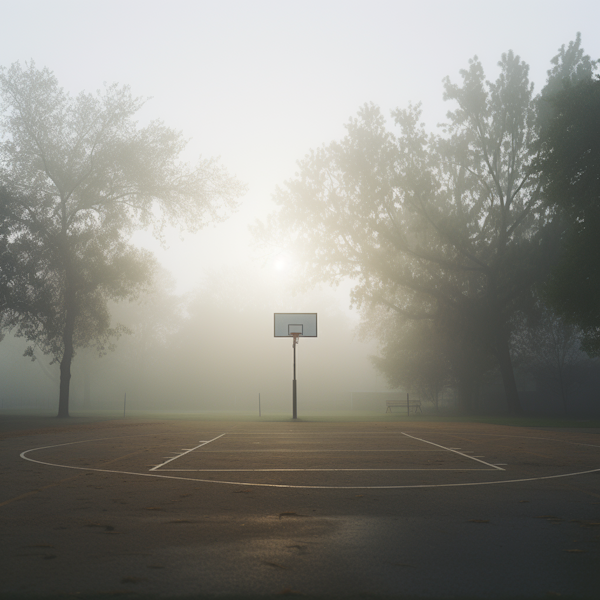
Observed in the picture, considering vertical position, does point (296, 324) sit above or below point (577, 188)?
below

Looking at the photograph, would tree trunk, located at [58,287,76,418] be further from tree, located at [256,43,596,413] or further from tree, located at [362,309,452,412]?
tree, located at [362,309,452,412]

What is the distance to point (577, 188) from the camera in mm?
22609

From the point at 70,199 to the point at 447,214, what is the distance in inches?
792

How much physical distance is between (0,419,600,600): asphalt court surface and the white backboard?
66.5 ft

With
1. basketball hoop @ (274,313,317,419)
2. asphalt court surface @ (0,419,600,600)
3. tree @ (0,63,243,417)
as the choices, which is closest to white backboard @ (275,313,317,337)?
basketball hoop @ (274,313,317,419)

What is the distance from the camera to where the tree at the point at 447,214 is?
101 feet

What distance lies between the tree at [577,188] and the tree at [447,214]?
573cm

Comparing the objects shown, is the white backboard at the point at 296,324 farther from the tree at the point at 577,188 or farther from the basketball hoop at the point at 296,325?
the tree at the point at 577,188

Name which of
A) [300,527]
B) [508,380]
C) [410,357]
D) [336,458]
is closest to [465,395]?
[410,357]

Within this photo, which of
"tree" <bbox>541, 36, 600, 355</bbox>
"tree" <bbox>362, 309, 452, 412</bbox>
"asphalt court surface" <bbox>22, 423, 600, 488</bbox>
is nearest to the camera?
"asphalt court surface" <bbox>22, 423, 600, 488</bbox>

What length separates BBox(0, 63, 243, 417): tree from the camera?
28.9m

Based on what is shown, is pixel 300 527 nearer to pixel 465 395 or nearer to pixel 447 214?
pixel 447 214

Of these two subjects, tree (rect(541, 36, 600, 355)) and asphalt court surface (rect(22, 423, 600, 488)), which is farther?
tree (rect(541, 36, 600, 355))

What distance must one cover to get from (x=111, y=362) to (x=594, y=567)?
5919cm
